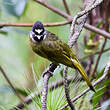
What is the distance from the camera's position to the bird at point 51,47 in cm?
205

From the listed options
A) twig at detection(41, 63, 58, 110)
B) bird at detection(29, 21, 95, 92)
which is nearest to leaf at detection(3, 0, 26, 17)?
bird at detection(29, 21, 95, 92)

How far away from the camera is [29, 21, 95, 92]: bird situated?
6.72 feet

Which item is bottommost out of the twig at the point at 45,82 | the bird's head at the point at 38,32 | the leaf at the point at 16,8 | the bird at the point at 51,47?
the twig at the point at 45,82

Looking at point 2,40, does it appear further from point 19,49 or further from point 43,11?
point 43,11

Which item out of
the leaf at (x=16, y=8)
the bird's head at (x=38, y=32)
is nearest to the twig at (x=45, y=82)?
the bird's head at (x=38, y=32)

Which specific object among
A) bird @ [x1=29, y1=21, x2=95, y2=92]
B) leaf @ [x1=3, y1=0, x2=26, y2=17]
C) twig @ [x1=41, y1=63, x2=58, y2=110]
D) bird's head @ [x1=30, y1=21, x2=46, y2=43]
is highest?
leaf @ [x1=3, y1=0, x2=26, y2=17]

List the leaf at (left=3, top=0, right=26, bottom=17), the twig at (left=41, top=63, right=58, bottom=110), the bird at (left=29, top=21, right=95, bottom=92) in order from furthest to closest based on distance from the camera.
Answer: the leaf at (left=3, top=0, right=26, bottom=17), the bird at (left=29, top=21, right=95, bottom=92), the twig at (left=41, top=63, right=58, bottom=110)

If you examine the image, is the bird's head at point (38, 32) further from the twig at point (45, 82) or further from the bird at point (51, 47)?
the twig at point (45, 82)

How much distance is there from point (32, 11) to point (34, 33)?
85.5 inches

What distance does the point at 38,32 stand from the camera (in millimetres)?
2104

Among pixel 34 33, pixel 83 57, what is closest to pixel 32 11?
pixel 83 57

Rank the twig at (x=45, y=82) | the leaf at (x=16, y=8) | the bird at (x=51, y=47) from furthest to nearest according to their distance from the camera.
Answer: the leaf at (x=16, y=8) → the bird at (x=51, y=47) → the twig at (x=45, y=82)

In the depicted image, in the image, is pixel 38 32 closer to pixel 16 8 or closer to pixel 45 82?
pixel 45 82

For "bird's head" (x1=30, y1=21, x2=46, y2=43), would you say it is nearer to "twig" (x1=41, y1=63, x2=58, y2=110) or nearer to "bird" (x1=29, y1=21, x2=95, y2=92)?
"bird" (x1=29, y1=21, x2=95, y2=92)
